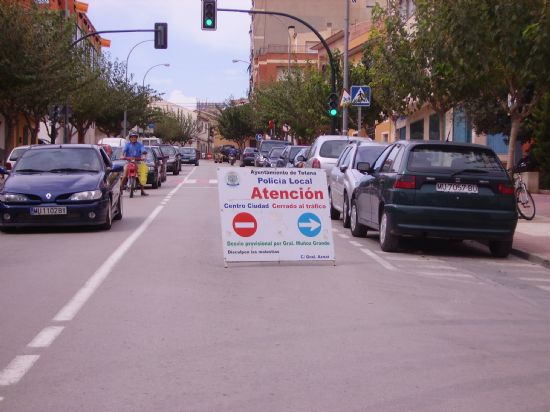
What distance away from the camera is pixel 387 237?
43.6 ft

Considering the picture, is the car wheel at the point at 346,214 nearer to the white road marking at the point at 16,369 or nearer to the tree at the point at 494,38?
the tree at the point at 494,38

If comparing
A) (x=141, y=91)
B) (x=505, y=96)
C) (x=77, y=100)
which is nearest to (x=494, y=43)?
(x=505, y=96)

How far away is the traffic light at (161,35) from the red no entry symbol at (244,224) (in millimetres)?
25427

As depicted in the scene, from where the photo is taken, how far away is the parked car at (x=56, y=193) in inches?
595

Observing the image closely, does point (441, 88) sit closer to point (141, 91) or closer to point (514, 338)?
point (514, 338)

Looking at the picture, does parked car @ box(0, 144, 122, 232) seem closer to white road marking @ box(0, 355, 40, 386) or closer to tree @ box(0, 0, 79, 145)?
white road marking @ box(0, 355, 40, 386)

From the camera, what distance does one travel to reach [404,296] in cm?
947

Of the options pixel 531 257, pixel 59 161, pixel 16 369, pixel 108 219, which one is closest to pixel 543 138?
pixel 531 257

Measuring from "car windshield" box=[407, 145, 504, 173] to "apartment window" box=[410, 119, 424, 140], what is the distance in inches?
1294

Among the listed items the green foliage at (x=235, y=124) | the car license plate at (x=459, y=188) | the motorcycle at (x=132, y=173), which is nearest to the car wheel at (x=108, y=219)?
the car license plate at (x=459, y=188)

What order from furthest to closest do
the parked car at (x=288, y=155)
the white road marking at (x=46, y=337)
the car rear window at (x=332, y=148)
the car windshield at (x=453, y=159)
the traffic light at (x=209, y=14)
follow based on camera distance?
the parked car at (x=288, y=155) → the traffic light at (x=209, y=14) → the car rear window at (x=332, y=148) → the car windshield at (x=453, y=159) → the white road marking at (x=46, y=337)

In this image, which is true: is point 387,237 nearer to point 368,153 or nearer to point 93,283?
point 368,153

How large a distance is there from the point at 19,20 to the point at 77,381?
24.2 m

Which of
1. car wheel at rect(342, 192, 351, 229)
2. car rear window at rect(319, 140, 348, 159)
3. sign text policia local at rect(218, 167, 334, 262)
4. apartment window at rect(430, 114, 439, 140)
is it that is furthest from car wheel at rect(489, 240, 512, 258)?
apartment window at rect(430, 114, 439, 140)
